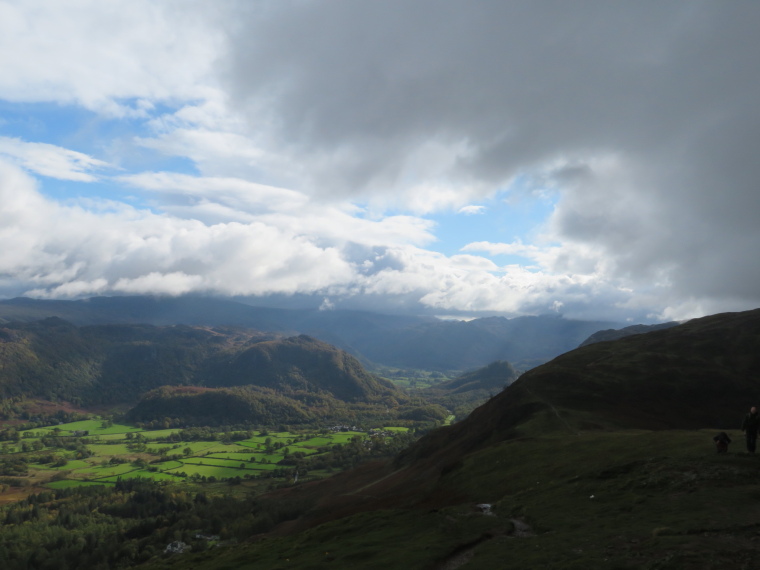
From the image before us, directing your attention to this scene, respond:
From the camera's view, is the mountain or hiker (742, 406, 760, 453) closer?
the mountain

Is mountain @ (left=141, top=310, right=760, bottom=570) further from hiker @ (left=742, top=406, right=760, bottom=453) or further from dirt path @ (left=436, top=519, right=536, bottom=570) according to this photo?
hiker @ (left=742, top=406, right=760, bottom=453)

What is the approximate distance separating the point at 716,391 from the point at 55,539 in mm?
191864

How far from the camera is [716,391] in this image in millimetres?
109125

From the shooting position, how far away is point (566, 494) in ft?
136

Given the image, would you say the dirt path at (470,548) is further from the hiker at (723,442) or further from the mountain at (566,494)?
the hiker at (723,442)

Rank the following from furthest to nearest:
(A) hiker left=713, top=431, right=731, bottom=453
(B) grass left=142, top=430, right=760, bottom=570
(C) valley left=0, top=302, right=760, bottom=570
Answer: (A) hiker left=713, top=431, right=731, bottom=453
(C) valley left=0, top=302, right=760, bottom=570
(B) grass left=142, top=430, right=760, bottom=570

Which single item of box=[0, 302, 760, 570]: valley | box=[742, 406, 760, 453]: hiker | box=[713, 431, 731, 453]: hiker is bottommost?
box=[0, 302, 760, 570]: valley

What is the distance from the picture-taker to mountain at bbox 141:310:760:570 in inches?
1096

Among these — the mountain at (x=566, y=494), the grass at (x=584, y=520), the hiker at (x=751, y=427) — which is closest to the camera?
the grass at (x=584, y=520)

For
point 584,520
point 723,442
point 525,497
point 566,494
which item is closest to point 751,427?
point 723,442

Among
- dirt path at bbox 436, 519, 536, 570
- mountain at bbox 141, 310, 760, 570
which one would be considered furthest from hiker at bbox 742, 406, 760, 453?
dirt path at bbox 436, 519, 536, 570

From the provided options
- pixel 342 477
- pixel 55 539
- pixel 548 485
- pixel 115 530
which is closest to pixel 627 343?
pixel 342 477

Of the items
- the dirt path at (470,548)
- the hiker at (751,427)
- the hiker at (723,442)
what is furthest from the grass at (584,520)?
the hiker at (751,427)

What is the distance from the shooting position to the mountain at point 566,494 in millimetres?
27828
